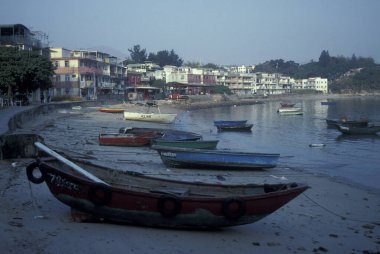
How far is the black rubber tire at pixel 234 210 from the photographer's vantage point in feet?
25.7

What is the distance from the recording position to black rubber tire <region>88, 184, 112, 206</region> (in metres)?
7.90

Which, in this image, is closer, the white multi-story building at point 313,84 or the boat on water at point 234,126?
the boat on water at point 234,126

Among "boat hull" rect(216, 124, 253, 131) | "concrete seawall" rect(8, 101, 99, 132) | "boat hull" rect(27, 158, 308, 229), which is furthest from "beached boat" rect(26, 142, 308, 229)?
"boat hull" rect(216, 124, 253, 131)

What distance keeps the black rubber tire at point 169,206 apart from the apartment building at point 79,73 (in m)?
64.9

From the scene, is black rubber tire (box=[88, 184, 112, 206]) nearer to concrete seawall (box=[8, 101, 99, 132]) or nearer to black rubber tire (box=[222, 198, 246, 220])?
black rubber tire (box=[222, 198, 246, 220])

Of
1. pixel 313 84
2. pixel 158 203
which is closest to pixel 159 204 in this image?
pixel 158 203

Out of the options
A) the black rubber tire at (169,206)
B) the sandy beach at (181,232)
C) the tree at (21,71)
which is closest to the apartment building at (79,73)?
the tree at (21,71)

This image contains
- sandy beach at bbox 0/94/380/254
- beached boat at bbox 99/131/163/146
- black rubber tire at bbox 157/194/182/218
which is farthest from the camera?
beached boat at bbox 99/131/163/146

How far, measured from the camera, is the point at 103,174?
9461 mm

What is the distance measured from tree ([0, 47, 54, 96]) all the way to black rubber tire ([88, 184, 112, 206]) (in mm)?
34916

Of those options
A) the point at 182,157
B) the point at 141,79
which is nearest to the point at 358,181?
the point at 182,157

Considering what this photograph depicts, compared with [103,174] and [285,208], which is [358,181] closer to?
[285,208]

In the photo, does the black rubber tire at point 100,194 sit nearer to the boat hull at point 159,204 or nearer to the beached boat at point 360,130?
the boat hull at point 159,204

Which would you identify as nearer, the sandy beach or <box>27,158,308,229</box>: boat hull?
the sandy beach
